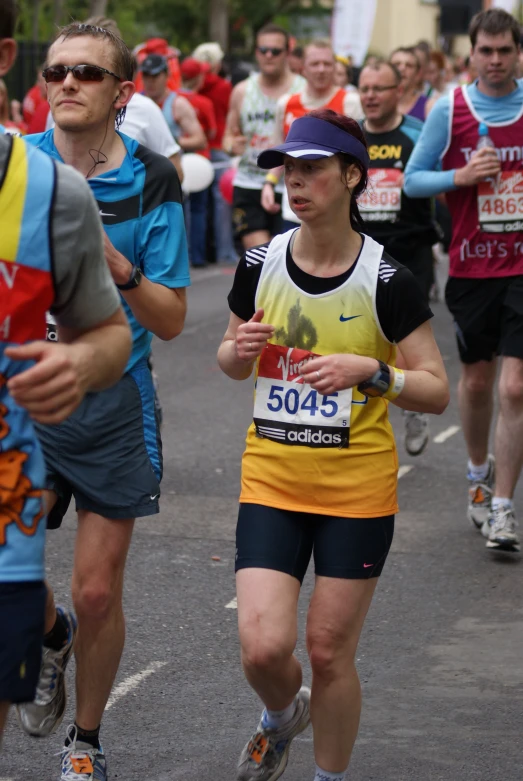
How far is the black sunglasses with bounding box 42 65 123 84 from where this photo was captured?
409 cm

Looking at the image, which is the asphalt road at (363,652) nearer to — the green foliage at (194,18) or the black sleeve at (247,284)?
the black sleeve at (247,284)

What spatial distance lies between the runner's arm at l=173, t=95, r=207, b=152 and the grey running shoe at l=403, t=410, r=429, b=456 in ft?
17.3

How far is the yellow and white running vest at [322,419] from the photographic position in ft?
12.9

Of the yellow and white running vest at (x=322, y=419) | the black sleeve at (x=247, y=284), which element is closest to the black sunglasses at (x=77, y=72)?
the black sleeve at (x=247, y=284)

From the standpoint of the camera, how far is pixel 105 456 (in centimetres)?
411

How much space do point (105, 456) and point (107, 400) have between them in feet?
0.50

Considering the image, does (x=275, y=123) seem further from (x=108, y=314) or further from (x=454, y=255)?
(x=108, y=314)

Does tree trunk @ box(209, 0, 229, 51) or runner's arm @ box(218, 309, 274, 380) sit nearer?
runner's arm @ box(218, 309, 274, 380)

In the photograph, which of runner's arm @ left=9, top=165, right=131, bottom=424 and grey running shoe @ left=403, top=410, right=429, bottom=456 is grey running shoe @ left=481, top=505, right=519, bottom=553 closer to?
grey running shoe @ left=403, top=410, right=429, bottom=456

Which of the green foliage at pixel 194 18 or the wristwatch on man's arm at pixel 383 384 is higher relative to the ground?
the wristwatch on man's arm at pixel 383 384

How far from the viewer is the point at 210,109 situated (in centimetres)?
1647

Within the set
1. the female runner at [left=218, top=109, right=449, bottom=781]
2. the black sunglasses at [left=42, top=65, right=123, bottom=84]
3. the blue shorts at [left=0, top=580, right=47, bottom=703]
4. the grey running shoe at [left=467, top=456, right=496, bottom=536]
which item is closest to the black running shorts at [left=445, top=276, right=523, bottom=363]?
the grey running shoe at [left=467, top=456, right=496, bottom=536]

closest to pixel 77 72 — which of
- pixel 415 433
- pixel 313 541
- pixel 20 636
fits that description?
pixel 313 541

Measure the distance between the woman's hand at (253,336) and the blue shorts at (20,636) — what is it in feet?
3.94
